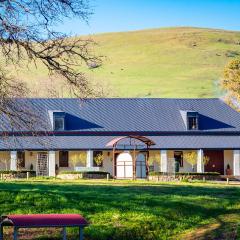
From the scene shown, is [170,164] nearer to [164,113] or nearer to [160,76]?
[164,113]

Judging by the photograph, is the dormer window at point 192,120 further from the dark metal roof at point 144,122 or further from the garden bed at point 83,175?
the garden bed at point 83,175

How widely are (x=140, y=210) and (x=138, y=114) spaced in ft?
138

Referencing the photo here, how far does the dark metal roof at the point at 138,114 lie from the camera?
2549 inches

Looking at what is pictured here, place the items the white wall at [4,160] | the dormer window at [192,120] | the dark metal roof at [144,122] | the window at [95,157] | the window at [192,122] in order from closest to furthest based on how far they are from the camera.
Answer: the white wall at [4,160], the window at [95,157], the dark metal roof at [144,122], the dormer window at [192,120], the window at [192,122]

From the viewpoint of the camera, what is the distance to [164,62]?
139750 millimetres

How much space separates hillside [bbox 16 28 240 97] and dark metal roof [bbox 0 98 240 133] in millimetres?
37592

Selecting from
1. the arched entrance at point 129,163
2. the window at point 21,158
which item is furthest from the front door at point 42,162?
the arched entrance at point 129,163

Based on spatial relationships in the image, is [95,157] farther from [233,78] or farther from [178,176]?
[233,78]

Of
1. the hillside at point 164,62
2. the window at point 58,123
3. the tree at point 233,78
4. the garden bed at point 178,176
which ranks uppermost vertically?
the hillside at point 164,62

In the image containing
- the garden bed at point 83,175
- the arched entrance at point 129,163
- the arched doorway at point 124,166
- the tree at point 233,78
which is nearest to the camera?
the garden bed at point 83,175

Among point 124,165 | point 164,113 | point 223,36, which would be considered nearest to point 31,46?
point 124,165

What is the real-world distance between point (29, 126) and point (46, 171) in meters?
36.3

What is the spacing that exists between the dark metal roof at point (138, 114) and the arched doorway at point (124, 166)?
901cm

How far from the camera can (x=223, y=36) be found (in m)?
160
